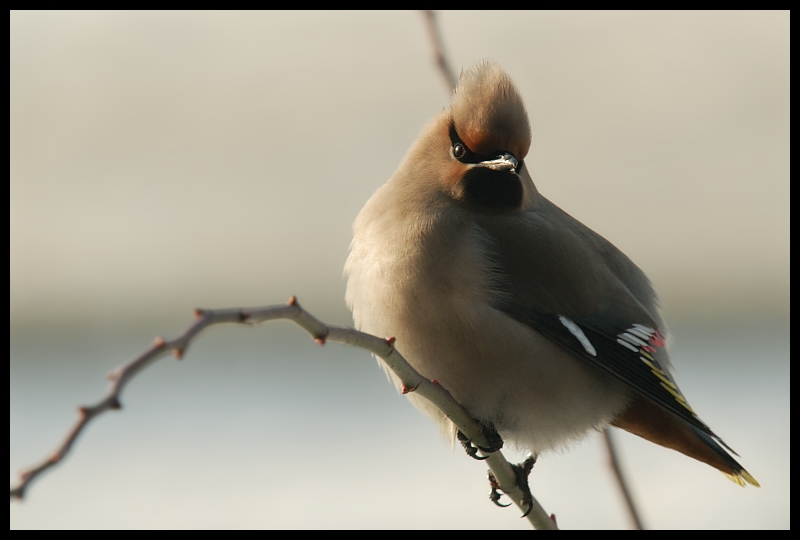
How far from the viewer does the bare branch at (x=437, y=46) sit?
231cm

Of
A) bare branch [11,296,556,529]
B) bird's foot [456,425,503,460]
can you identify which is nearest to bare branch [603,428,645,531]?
bare branch [11,296,556,529]

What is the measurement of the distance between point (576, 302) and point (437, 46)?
0.88 meters

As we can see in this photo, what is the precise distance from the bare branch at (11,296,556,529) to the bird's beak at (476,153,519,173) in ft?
2.18

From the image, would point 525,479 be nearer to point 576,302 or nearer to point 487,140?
point 576,302

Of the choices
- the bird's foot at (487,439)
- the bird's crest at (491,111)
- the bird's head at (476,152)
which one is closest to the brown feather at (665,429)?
the bird's foot at (487,439)

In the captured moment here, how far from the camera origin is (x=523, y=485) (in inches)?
108

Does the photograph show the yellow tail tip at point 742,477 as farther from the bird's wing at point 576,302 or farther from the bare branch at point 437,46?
the bare branch at point 437,46

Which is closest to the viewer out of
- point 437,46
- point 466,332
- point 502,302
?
point 437,46

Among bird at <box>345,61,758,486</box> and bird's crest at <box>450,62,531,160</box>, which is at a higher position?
bird's crest at <box>450,62,531,160</box>

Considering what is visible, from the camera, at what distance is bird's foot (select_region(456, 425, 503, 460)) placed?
2566 millimetres

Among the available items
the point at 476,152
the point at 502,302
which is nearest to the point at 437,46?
the point at 476,152

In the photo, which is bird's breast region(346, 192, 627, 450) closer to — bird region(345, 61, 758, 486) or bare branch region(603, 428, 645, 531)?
bird region(345, 61, 758, 486)
